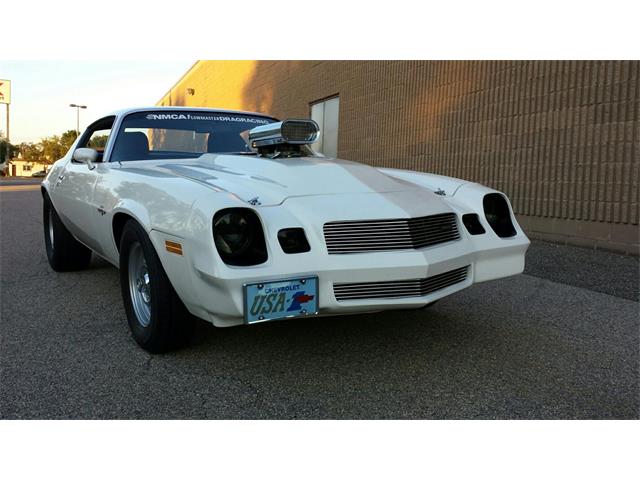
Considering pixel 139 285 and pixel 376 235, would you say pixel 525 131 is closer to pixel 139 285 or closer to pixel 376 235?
pixel 376 235

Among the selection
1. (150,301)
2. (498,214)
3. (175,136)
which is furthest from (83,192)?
(498,214)

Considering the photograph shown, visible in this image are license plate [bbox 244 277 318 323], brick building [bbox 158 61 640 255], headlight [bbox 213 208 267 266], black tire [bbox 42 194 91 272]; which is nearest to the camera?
license plate [bbox 244 277 318 323]

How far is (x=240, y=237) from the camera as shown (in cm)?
246

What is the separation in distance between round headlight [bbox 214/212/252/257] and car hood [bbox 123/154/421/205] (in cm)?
16

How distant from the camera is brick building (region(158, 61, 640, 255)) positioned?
6113mm

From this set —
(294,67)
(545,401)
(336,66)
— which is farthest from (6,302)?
(294,67)

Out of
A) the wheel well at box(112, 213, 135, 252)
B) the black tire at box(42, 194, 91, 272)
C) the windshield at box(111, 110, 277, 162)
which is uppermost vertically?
the windshield at box(111, 110, 277, 162)

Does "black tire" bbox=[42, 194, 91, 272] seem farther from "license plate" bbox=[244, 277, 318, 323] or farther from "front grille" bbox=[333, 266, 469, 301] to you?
"front grille" bbox=[333, 266, 469, 301]

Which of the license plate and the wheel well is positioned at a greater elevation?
the wheel well

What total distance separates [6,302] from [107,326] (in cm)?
112

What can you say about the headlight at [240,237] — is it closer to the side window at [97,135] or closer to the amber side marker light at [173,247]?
the amber side marker light at [173,247]

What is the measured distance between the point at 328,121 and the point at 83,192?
1035 cm

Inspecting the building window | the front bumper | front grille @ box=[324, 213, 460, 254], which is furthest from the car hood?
the building window
